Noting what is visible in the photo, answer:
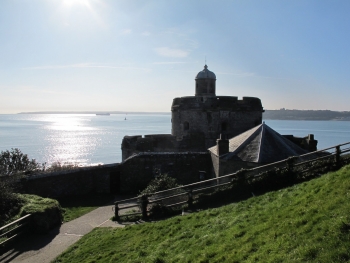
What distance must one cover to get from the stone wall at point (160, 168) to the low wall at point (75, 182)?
2.34 ft

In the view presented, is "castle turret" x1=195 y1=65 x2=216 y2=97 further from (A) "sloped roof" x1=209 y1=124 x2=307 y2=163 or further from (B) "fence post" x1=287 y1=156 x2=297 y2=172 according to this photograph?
(B) "fence post" x1=287 y1=156 x2=297 y2=172

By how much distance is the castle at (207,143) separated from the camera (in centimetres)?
1622

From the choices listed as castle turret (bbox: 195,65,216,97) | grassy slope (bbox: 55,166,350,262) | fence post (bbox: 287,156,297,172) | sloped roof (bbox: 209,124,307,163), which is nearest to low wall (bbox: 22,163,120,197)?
grassy slope (bbox: 55,166,350,262)

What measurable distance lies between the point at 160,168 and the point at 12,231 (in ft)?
31.6

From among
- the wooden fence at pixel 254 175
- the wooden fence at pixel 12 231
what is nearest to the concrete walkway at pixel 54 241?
the wooden fence at pixel 12 231

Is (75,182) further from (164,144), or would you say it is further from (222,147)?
(164,144)

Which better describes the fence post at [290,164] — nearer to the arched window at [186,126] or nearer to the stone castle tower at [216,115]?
the stone castle tower at [216,115]

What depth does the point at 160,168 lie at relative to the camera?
19.8 metres

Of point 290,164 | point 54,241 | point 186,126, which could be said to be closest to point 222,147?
point 290,164

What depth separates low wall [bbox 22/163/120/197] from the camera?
17.6 metres

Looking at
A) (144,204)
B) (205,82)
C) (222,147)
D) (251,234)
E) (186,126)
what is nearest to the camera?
(251,234)

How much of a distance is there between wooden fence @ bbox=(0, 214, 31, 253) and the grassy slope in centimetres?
271

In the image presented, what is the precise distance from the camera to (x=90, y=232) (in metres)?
12.3

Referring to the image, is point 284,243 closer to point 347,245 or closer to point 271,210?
point 347,245
